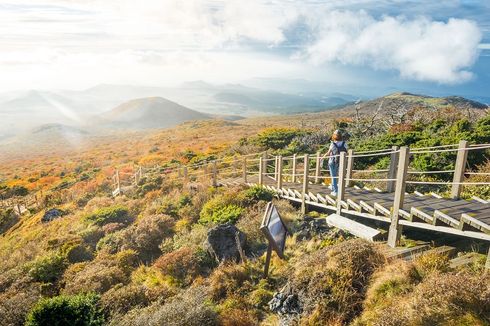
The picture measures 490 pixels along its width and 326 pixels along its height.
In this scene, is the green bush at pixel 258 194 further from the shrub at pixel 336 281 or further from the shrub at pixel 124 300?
the shrub at pixel 336 281

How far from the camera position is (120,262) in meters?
8.98

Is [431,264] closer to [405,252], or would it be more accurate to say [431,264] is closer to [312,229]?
[405,252]

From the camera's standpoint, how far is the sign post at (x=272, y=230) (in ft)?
19.9

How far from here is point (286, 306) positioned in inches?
216

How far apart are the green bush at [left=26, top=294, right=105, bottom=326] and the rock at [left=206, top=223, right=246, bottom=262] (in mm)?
2862

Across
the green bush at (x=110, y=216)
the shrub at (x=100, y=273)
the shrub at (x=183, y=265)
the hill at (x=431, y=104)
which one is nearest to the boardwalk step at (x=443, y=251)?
the shrub at (x=183, y=265)

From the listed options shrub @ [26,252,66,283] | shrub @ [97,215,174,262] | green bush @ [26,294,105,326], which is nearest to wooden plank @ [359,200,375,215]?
green bush @ [26,294,105,326]

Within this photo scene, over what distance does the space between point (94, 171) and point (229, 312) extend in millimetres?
26572

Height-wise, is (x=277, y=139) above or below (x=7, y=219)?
above

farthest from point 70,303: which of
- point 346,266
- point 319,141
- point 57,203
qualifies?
point 319,141

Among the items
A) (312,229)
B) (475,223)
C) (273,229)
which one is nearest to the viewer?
(475,223)

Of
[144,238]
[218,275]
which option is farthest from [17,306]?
[218,275]

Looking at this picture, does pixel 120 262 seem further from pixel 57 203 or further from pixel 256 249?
pixel 57 203

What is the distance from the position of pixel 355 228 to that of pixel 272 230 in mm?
2048
